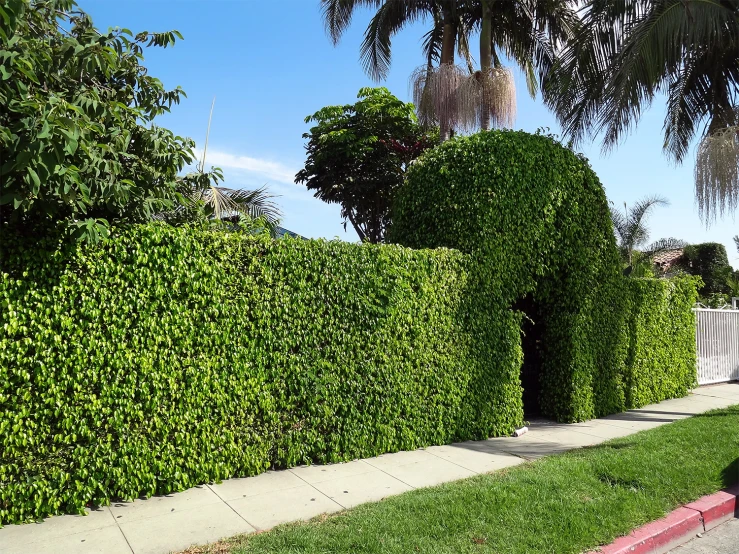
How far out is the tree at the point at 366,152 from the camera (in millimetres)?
18984

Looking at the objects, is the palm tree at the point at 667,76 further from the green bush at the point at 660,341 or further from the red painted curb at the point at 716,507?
the red painted curb at the point at 716,507

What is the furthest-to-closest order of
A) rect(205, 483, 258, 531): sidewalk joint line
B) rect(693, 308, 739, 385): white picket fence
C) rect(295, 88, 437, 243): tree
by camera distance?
1. rect(295, 88, 437, 243): tree
2. rect(693, 308, 739, 385): white picket fence
3. rect(205, 483, 258, 531): sidewalk joint line

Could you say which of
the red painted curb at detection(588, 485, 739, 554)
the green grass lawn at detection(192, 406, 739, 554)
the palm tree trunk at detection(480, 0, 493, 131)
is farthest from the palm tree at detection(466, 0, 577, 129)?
the red painted curb at detection(588, 485, 739, 554)

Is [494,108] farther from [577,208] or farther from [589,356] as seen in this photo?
[589,356]

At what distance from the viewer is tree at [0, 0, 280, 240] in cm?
411

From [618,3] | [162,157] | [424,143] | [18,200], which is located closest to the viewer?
[18,200]

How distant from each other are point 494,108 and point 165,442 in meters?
12.5

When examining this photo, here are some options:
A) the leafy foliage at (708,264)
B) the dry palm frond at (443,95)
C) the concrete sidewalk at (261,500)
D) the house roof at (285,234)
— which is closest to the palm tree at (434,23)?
the dry palm frond at (443,95)

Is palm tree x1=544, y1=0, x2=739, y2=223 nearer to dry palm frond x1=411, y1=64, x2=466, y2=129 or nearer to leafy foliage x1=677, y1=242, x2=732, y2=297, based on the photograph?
dry palm frond x1=411, y1=64, x2=466, y2=129

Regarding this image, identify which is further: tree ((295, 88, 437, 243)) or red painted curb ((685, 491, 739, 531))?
tree ((295, 88, 437, 243))

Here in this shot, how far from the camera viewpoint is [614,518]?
5008 mm

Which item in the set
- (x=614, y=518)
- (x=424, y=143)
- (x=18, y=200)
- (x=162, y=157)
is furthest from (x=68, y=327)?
(x=424, y=143)

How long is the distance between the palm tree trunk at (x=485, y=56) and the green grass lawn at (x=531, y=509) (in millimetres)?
10272

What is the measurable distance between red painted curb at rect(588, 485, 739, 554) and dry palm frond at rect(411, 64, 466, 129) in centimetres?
1147
